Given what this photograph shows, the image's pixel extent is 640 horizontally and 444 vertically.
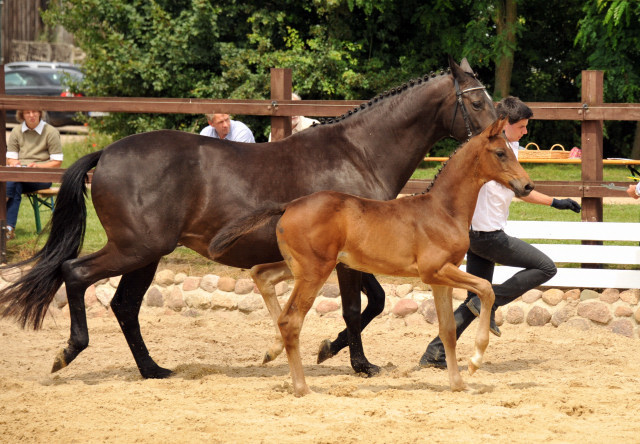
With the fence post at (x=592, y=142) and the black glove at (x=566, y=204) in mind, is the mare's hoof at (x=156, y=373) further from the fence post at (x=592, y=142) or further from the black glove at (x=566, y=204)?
the fence post at (x=592, y=142)

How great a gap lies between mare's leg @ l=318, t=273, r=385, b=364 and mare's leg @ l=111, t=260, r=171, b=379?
106 centimetres

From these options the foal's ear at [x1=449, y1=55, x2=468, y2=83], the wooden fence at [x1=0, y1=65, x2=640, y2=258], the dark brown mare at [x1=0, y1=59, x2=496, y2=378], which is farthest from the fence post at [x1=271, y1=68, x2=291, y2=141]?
the foal's ear at [x1=449, y1=55, x2=468, y2=83]

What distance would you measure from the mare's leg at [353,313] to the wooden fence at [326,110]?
225 cm

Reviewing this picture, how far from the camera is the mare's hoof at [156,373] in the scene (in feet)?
19.2

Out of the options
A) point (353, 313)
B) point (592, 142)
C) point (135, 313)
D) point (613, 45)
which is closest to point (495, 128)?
point (353, 313)

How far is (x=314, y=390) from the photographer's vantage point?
17.4 ft

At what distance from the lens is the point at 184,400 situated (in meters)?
5.04

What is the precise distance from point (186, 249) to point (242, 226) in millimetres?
3763

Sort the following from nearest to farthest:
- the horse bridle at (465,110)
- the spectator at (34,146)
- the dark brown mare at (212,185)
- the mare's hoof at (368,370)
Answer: the dark brown mare at (212,185), the horse bridle at (465,110), the mare's hoof at (368,370), the spectator at (34,146)

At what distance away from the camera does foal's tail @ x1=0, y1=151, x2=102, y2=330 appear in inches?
227

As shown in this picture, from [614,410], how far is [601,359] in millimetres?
1543

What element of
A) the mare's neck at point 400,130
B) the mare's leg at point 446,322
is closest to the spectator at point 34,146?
the mare's neck at point 400,130

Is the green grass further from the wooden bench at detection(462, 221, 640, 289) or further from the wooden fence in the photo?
the wooden bench at detection(462, 221, 640, 289)

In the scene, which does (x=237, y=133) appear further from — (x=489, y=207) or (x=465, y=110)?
(x=489, y=207)
